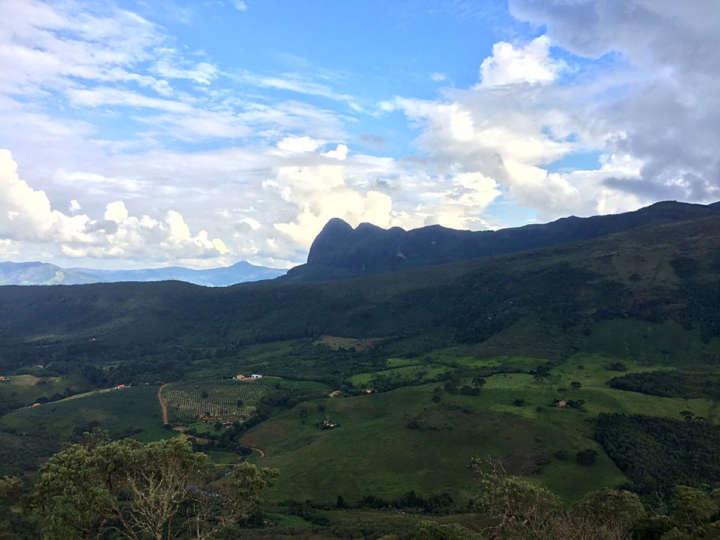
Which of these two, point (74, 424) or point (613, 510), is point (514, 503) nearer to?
point (613, 510)

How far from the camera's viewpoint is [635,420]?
510 feet

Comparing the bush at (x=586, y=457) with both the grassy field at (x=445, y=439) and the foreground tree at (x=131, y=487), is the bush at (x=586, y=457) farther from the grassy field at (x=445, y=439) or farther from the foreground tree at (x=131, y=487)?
the foreground tree at (x=131, y=487)

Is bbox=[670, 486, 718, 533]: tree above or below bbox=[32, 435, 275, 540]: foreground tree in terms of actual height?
below

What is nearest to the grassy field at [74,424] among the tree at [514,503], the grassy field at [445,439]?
the grassy field at [445,439]

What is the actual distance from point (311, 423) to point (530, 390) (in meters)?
88.1

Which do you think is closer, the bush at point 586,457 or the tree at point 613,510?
the tree at point 613,510

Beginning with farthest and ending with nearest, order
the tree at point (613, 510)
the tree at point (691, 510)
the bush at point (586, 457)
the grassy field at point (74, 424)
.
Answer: the grassy field at point (74, 424) → the bush at point (586, 457) → the tree at point (613, 510) → the tree at point (691, 510)

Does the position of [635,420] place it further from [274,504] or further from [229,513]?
[229,513]

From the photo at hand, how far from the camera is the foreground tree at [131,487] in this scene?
44.1 metres

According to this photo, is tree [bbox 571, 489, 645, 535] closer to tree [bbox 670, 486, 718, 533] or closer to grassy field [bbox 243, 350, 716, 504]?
tree [bbox 670, 486, 718, 533]

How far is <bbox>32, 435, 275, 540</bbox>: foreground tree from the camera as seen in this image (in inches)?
1737

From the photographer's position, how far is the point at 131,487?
47.6m

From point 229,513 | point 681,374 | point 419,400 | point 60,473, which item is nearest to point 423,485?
point 419,400

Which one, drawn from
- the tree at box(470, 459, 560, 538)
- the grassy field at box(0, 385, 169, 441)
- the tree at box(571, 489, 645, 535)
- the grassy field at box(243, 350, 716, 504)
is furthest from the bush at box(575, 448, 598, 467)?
the grassy field at box(0, 385, 169, 441)
